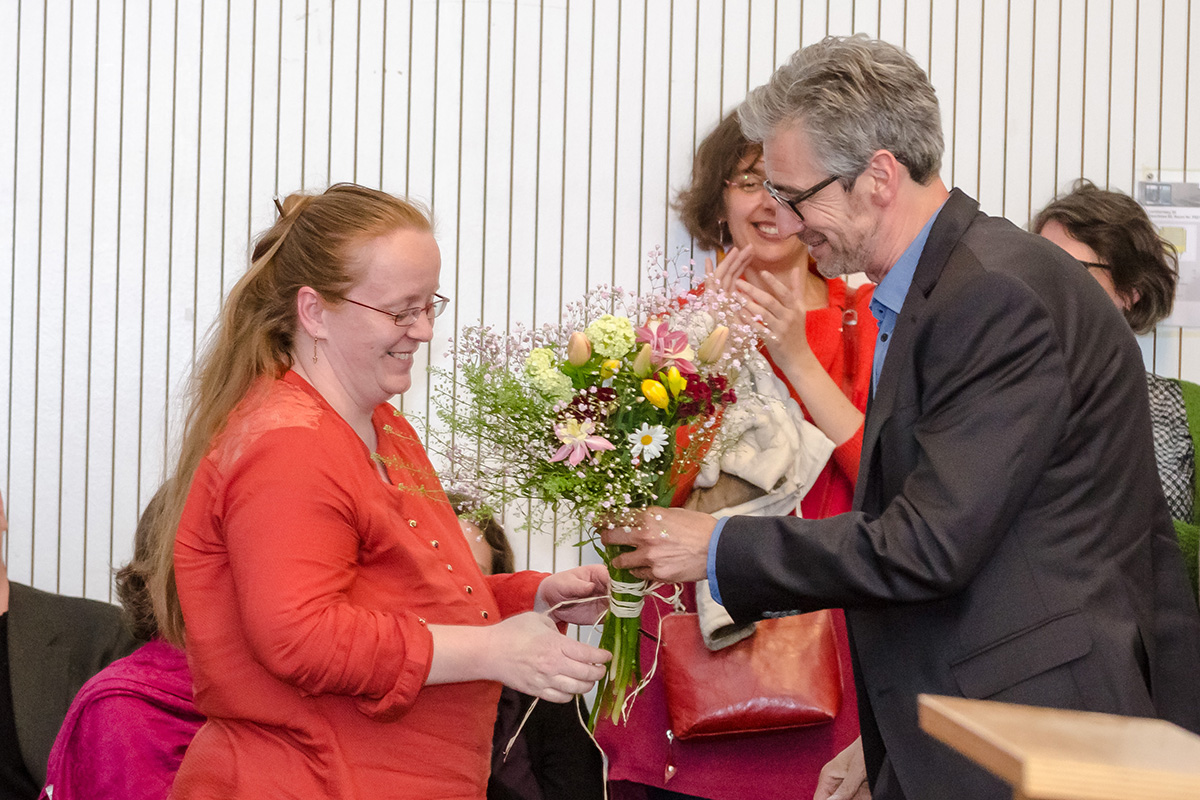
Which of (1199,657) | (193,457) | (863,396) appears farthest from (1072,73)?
(193,457)

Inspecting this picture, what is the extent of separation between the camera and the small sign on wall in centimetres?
338

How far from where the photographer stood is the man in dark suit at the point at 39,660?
9.16ft

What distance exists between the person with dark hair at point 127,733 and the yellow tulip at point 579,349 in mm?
Answer: 1051

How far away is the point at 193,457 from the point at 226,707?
1.28 ft

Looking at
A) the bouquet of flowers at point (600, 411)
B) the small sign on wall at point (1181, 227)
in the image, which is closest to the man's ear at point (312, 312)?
the bouquet of flowers at point (600, 411)

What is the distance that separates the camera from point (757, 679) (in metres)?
2.42

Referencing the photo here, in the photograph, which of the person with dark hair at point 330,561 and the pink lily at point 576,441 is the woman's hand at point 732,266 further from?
the pink lily at point 576,441

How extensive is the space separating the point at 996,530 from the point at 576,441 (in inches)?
23.2

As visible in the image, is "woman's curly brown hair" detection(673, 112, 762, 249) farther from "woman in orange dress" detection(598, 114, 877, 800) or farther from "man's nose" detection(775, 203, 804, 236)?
"man's nose" detection(775, 203, 804, 236)

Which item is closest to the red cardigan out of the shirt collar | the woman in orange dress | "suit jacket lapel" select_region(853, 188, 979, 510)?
the woman in orange dress

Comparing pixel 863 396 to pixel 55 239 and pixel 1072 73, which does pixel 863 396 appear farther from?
pixel 55 239

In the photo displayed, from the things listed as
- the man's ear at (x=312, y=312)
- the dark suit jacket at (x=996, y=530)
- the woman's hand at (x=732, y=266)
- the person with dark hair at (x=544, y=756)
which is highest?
the woman's hand at (x=732, y=266)

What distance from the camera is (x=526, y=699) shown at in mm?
2992

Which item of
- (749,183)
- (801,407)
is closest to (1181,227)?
(749,183)
